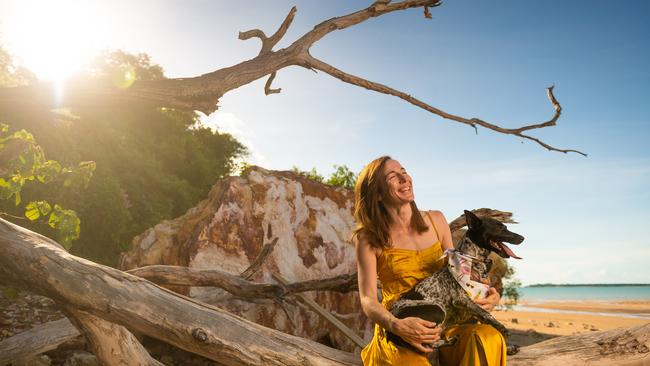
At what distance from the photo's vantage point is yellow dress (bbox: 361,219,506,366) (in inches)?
111

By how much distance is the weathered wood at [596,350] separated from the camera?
309 centimetres

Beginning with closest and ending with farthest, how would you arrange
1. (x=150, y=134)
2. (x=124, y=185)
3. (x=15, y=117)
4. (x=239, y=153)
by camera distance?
(x=15, y=117)
(x=124, y=185)
(x=150, y=134)
(x=239, y=153)

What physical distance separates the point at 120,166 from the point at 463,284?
1105 cm

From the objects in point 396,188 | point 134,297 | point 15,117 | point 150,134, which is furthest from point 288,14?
point 150,134

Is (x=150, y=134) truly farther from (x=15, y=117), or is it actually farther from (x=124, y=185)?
(x=15, y=117)

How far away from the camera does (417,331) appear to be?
279cm

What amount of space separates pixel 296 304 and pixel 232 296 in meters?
0.86

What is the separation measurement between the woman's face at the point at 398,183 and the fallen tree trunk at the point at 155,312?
1217mm

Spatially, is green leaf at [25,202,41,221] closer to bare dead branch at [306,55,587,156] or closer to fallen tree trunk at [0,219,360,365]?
fallen tree trunk at [0,219,360,365]

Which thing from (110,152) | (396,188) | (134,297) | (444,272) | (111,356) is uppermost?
(110,152)

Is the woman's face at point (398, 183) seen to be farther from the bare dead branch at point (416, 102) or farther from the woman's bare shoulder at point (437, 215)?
the bare dead branch at point (416, 102)

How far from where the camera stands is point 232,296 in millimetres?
5594

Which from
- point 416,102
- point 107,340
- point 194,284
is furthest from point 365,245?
point 416,102

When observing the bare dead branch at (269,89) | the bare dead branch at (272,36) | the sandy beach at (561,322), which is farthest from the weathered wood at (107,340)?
the sandy beach at (561,322)
